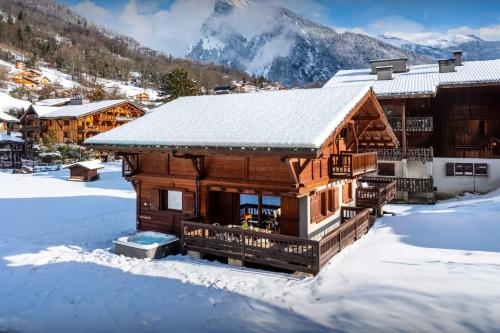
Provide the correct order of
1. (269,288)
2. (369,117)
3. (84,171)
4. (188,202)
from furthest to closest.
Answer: (84,171)
(369,117)
(188,202)
(269,288)

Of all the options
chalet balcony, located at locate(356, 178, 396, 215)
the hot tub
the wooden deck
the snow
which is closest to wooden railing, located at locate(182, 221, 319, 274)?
the wooden deck

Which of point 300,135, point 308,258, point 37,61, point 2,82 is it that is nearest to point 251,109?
point 300,135

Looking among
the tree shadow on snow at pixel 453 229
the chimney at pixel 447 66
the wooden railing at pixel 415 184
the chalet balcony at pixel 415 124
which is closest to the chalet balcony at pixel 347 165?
the tree shadow on snow at pixel 453 229

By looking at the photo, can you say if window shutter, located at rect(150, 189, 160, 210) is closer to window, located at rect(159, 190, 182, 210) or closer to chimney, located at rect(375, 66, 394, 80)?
window, located at rect(159, 190, 182, 210)

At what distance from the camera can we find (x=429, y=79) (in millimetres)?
31000

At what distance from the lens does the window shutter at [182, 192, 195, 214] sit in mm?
14984

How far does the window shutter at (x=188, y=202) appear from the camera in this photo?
14984 millimetres

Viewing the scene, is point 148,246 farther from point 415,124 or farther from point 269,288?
point 415,124

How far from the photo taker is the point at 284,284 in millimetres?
10750

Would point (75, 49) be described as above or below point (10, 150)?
above

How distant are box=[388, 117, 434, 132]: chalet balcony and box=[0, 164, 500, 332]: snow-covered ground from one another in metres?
14.5

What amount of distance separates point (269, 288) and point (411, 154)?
75.0 feet

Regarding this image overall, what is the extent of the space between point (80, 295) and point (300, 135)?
7771 millimetres

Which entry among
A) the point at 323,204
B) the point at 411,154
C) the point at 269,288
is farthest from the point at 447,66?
the point at 269,288
